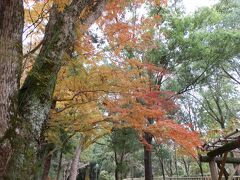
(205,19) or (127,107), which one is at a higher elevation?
(205,19)

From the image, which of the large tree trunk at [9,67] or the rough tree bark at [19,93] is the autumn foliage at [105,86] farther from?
the large tree trunk at [9,67]

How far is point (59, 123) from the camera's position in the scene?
6.40m

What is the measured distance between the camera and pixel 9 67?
3.14m

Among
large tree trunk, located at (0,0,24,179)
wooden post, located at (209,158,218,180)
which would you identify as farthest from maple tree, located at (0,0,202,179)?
wooden post, located at (209,158,218,180)

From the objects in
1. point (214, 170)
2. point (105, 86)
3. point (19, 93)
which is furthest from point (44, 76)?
point (214, 170)

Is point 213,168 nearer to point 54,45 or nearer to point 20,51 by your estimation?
point 54,45

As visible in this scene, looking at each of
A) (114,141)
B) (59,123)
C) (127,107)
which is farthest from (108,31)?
(114,141)

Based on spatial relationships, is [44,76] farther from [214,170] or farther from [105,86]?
[214,170]

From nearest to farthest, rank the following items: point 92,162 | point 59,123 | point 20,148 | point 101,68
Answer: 1. point 20,148
2. point 101,68
3. point 59,123
4. point 92,162

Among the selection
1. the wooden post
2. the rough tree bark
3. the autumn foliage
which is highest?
the autumn foliage

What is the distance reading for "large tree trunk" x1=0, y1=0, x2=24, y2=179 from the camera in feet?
9.92

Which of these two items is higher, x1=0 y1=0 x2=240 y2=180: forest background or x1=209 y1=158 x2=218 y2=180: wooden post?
x1=0 y1=0 x2=240 y2=180: forest background

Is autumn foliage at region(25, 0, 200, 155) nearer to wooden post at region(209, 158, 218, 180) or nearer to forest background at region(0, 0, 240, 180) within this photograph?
forest background at region(0, 0, 240, 180)

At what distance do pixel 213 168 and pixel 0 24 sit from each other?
183 inches
